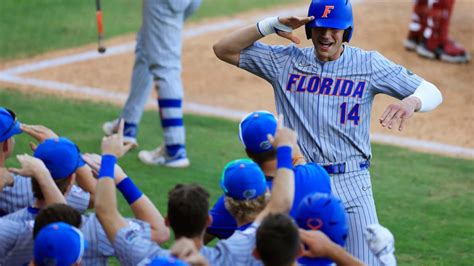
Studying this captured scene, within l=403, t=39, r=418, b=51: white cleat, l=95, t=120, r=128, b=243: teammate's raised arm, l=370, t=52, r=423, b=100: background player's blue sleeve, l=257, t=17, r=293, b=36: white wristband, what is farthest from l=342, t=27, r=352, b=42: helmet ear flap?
l=403, t=39, r=418, b=51: white cleat

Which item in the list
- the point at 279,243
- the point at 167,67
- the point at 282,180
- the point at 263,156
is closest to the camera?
the point at 279,243

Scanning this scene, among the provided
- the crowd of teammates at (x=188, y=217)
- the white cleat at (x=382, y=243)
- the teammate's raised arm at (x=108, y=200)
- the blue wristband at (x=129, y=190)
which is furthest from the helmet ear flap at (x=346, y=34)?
the teammate's raised arm at (x=108, y=200)

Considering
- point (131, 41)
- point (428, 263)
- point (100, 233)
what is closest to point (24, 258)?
point (100, 233)

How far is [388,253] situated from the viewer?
4609 millimetres

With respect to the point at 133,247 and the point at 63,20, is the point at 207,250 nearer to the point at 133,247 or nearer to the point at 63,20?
the point at 133,247

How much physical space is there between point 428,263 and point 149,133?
13.4 ft

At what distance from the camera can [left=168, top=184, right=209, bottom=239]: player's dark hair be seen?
4.34 metres

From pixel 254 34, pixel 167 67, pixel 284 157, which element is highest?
pixel 254 34

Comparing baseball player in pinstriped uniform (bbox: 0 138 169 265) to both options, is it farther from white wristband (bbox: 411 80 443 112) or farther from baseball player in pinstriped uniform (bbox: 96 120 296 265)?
white wristband (bbox: 411 80 443 112)

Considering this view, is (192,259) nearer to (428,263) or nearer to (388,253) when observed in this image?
(388,253)

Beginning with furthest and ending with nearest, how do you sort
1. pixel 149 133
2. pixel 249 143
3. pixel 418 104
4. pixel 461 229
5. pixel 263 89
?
pixel 263 89, pixel 149 133, pixel 461 229, pixel 418 104, pixel 249 143

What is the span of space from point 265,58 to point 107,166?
168 centimetres

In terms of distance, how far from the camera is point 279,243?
4.10 m

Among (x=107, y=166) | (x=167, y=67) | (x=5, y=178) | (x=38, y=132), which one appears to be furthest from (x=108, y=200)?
(x=167, y=67)
